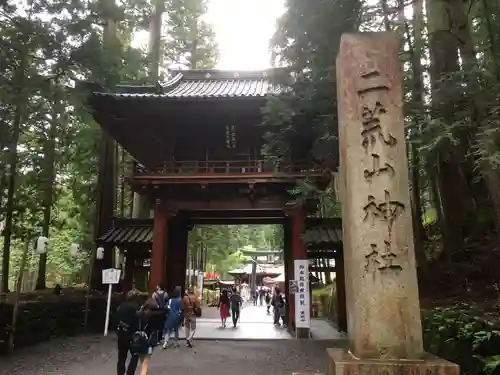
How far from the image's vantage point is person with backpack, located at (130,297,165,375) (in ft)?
19.9

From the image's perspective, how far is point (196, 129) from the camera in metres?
14.0

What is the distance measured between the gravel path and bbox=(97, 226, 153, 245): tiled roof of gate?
3.82m

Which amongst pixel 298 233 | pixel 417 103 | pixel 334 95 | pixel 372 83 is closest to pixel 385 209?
pixel 372 83

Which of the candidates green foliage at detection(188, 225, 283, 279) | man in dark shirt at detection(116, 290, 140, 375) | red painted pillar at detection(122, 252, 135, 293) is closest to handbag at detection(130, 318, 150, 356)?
man in dark shirt at detection(116, 290, 140, 375)

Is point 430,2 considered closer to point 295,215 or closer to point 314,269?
point 295,215

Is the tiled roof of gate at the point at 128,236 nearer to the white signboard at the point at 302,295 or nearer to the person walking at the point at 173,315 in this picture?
the person walking at the point at 173,315

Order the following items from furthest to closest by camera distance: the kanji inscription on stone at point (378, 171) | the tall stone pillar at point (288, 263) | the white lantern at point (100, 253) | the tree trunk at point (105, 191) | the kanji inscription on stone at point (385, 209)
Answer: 1. the tree trunk at point (105, 191)
2. the white lantern at point (100, 253)
3. the tall stone pillar at point (288, 263)
4. the kanji inscription on stone at point (378, 171)
5. the kanji inscription on stone at point (385, 209)

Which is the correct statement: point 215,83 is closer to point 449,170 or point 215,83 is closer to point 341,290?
point 341,290

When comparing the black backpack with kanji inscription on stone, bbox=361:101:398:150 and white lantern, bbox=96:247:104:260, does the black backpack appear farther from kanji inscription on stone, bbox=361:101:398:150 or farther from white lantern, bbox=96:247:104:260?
white lantern, bbox=96:247:104:260

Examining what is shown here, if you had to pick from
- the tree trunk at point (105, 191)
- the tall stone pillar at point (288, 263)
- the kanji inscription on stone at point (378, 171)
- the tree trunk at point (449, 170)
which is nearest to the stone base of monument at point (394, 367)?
the kanji inscription on stone at point (378, 171)

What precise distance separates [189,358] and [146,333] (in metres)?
3.82

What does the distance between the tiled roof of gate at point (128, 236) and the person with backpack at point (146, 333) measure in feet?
29.7

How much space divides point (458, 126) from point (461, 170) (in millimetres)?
3169

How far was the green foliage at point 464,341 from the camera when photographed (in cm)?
467
